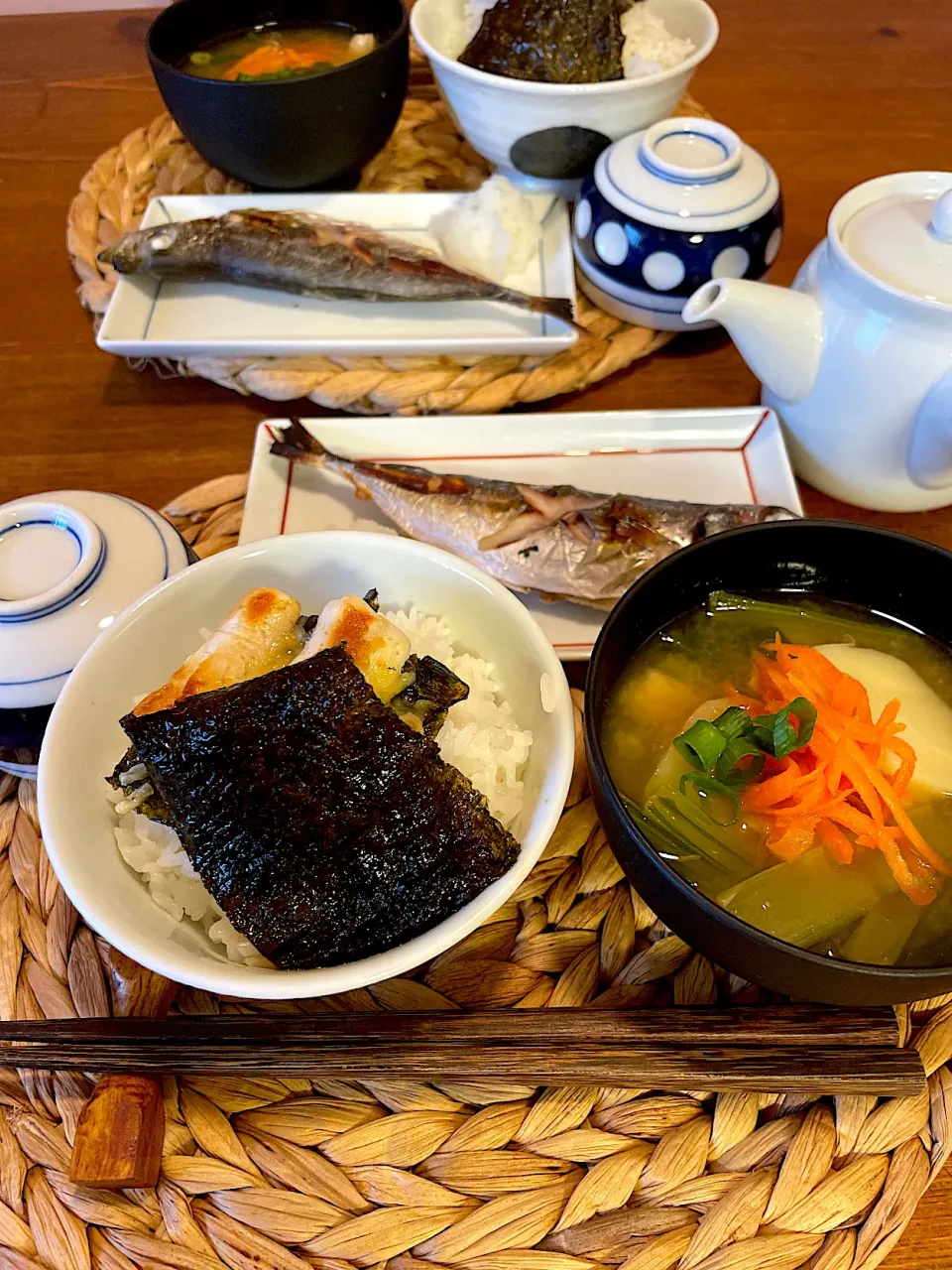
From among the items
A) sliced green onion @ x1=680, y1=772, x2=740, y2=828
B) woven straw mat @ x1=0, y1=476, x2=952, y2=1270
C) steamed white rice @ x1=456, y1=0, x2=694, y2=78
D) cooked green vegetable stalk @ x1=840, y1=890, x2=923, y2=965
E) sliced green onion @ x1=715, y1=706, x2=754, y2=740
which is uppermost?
steamed white rice @ x1=456, y1=0, x2=694, y2=78

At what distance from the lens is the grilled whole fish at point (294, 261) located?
2.03 m

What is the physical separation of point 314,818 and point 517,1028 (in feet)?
1.17

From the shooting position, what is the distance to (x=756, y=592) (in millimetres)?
1232

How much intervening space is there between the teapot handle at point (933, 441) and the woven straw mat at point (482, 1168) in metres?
0.93

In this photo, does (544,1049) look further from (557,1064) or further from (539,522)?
(539,522)

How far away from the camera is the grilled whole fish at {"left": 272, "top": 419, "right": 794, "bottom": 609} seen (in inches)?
61.1

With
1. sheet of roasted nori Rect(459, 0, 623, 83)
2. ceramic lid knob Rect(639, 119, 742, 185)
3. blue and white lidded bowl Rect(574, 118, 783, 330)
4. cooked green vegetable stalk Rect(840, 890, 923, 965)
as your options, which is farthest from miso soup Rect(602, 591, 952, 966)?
sheet of roasted nori Rect(459, 0, 623, 83)

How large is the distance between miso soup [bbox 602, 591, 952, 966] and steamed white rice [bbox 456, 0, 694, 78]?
5.75 feet

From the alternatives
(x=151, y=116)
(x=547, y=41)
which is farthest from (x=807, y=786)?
(x=151, y=116)

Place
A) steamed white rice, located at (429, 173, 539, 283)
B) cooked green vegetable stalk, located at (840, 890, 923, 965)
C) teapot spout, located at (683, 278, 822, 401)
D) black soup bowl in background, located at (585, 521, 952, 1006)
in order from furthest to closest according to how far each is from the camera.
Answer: steamed white rice, located at (429, 173, 539, 283)
teapot spout, located at (683, 278, 822, 401)
cooked green vegetable stalk, located at (840, 890, 923, 965)
black soup bowl in background, located at (585, 521, 952, 1006)

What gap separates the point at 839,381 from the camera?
1.54m

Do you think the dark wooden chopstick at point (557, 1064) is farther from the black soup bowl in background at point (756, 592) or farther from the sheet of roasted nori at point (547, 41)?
the sheet of roasted nori at point (547, 41)

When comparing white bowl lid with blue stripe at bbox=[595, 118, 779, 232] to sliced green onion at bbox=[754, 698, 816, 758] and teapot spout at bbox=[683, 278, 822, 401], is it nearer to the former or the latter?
teapot spout at bbox=[683, 278, 822, 401]

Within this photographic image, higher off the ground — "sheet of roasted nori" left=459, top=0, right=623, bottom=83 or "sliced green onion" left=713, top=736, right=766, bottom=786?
"sheet of roasted nori" left=459, top=0, right=623, bottom=83
